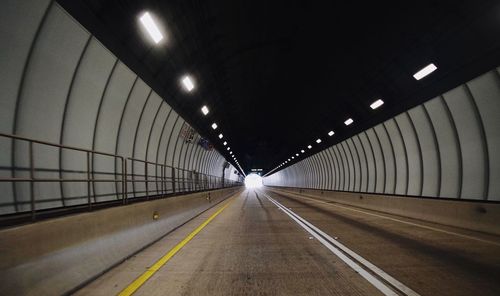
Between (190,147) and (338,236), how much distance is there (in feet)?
60.2

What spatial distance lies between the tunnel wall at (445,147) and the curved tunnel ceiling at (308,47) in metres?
1.60

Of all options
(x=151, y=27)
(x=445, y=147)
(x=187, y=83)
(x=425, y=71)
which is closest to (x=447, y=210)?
(x=445, y=147)

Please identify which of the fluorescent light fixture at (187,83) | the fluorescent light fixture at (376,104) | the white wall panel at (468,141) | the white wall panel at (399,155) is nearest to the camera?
the white wall panel at (468,141)

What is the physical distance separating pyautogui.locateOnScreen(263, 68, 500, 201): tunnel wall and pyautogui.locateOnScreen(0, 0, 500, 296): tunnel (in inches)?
3.6

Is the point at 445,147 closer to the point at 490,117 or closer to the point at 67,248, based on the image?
the point at 490,117

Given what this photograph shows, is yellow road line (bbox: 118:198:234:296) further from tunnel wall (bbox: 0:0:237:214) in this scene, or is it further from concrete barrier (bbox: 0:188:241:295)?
tunnel wall (bbox: 0:0:237:214)

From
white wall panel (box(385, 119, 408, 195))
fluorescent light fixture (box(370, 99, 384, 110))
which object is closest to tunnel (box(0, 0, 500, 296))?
fluorescent light fixture (box(370, 99, 384, 110))

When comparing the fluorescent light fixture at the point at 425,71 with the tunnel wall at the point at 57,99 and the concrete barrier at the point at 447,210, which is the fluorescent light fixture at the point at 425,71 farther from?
the tunnel wall at the point at 57,99

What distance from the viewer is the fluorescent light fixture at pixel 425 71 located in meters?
11.7

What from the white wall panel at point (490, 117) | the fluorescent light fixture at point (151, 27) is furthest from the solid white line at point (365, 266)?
the white wall panel at point (490, 117)

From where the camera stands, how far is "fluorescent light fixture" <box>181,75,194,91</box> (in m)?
14.9

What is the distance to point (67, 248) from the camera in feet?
16.7

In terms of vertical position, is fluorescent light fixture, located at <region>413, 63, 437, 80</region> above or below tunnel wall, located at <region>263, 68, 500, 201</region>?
above

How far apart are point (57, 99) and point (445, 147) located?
16.5 metres
